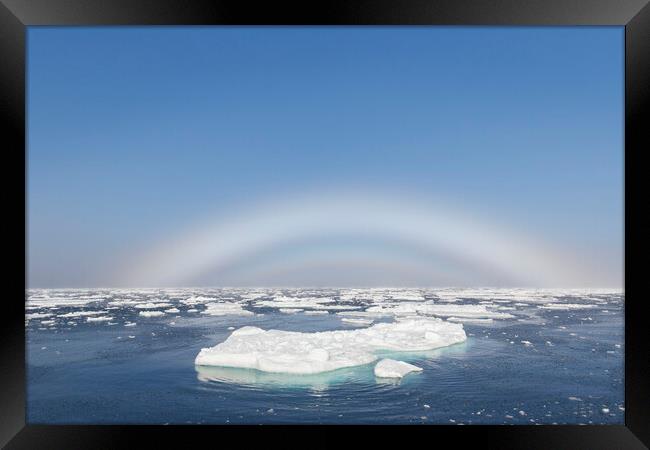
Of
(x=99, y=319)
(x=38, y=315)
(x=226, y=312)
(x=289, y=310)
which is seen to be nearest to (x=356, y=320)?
(x=289, y=310)

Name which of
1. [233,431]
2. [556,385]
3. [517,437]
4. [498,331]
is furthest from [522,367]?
[233,431]

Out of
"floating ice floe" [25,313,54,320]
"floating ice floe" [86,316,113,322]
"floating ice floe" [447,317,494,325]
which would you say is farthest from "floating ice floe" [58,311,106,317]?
"floating ice floe" [447,317,494,325]

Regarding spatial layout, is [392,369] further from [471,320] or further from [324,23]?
[471,320]

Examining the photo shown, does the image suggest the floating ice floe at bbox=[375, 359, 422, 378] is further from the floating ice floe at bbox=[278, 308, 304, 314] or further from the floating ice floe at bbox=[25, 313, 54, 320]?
the floating ice floe at bbox=[25, 313, 54, 320]

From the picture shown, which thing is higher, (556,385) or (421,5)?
(421,5)

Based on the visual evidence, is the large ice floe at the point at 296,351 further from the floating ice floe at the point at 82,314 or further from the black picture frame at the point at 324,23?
the floating ice floe at the point at 82,314

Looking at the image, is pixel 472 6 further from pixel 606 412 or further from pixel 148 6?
pixel 606 412

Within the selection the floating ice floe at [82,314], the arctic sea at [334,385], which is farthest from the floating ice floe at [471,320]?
the floating ice floe at [82,314]
